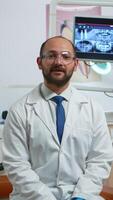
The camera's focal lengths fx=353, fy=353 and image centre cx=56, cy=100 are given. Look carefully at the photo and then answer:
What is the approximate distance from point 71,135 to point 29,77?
0.83 meters

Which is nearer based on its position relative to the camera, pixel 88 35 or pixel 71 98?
pixel 71 98

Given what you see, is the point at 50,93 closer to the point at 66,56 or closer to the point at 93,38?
the point at 66,56

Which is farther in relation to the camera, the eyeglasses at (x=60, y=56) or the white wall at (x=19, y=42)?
the white wall at (x=19, y=42)

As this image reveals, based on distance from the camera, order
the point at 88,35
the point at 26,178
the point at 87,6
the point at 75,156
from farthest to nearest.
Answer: the point at 87,6
the point at 88,35
the point at 75,156
the point at 26,178

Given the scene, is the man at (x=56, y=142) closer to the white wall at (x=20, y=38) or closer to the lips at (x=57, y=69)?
the lips at (x=57, y=69)

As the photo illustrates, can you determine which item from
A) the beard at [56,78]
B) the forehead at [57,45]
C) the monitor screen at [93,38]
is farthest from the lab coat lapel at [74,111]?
the monitor screen at [93,38]

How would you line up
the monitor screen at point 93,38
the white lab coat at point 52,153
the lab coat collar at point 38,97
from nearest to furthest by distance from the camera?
the white lab coat at point 52,153, the lab coat collar at point 38,97, the monitor screen at point 93,38

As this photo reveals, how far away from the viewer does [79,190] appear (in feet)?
5.04

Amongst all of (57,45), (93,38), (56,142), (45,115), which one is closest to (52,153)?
(56,142)

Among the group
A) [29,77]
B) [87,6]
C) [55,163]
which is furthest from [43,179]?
[87,6]

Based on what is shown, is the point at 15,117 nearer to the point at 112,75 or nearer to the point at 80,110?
the point at 80,110

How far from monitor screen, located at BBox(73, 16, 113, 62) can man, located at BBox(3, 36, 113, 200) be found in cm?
57

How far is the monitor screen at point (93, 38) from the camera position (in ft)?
7.04

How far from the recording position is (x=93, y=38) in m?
2.16
